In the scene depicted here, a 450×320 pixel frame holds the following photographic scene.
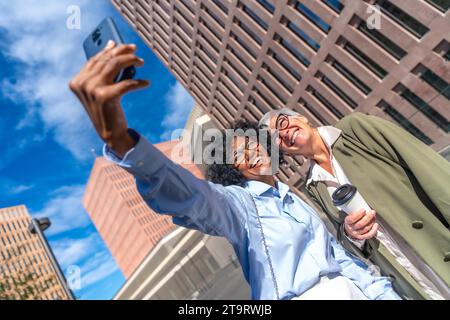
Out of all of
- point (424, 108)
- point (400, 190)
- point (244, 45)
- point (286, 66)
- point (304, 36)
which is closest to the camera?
point (400, 190)

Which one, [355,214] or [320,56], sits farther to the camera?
[320,56]

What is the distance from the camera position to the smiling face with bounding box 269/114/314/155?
10.5 feet

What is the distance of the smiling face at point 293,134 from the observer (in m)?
3.19

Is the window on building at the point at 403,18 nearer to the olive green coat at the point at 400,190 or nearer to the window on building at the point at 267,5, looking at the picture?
the window on building at the point at 267,5

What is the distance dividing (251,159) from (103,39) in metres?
1.56

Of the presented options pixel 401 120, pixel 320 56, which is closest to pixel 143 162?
pixel 401 120

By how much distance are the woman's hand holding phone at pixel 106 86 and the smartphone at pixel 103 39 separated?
0.05 m

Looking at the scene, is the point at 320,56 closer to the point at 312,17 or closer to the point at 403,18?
the point at 312,17

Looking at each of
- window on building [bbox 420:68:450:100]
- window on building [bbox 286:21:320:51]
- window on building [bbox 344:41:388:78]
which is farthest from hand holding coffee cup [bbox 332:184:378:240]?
window on building [bbox 286:21:320:51]

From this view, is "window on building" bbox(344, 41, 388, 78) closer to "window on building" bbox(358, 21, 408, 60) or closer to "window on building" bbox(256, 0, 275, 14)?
"window on building" bbox(358, 21, 408, 60)

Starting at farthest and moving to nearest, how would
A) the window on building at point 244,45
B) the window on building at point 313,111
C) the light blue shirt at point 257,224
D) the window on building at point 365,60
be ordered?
the window on building at point 244,45
the window on building at point 313,111
the window on building at point 365,60
the light blue shirt at point 257,224

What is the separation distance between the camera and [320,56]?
67.8 feet

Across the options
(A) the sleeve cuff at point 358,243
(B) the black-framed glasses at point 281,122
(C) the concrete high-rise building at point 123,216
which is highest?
(C) the concrete high-rise building at point 123,216

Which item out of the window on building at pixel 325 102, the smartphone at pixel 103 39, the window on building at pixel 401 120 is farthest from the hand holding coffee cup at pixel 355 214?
the window on building at pixel 325 102
